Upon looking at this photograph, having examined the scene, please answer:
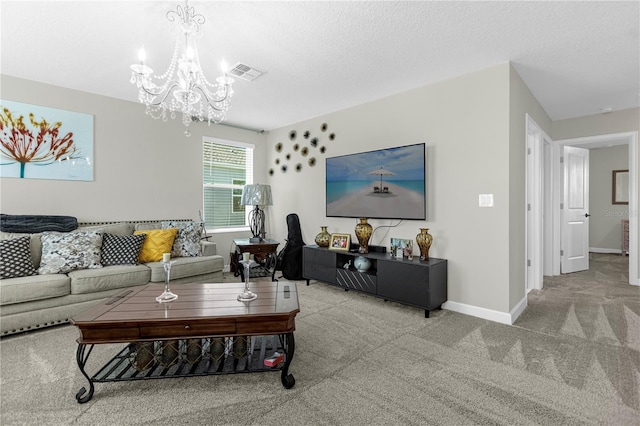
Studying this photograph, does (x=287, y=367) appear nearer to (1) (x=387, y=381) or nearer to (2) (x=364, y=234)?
(1) (x=387, y=381)

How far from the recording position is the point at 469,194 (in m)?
3.06

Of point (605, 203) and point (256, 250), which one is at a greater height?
point (605, 203)

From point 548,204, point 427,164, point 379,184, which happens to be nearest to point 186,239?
point 379,184

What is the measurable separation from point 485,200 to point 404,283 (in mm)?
1131

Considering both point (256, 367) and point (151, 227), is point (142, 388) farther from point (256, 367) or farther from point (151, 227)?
point (151, 227)

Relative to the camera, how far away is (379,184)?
368 cm

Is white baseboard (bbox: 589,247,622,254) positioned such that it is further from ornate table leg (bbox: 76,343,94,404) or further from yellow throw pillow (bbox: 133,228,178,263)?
ornate table leg (bbox: 76,343,94,404)

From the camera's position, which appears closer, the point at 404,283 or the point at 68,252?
the point at 68,252

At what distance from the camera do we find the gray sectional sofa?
→ 8.06ft

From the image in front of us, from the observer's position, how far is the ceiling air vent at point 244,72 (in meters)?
2.93

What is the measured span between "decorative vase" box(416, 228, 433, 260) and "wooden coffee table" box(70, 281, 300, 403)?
5.23ft

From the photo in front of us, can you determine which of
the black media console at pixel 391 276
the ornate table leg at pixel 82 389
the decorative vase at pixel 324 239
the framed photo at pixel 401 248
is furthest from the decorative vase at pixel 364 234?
the ornate table leg at pixel 82 389

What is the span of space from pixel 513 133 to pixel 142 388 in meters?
3.57

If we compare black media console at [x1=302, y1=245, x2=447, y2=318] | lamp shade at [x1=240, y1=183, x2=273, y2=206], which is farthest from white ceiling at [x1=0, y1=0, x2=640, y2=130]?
black media console at [x1=302, y1=245, x2=447, y2=318]
